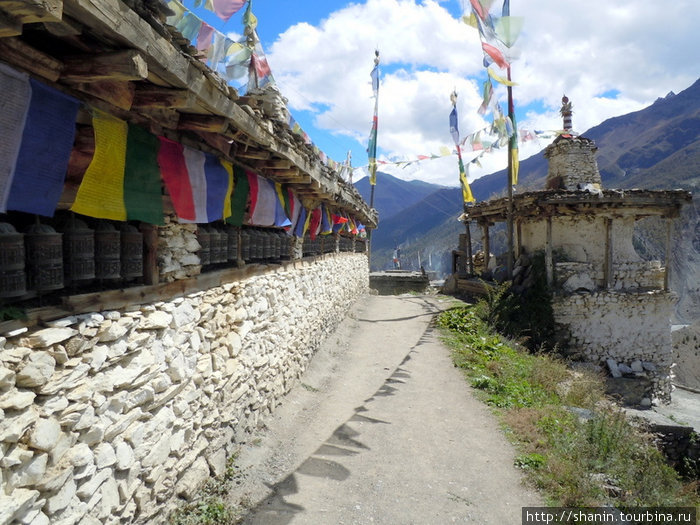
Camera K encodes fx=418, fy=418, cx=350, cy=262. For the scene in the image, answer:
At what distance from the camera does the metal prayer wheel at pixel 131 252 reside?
3297mm

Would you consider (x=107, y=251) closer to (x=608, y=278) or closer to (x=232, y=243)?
(x=232, y=243)

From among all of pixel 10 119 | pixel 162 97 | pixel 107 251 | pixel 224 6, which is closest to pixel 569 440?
pixel 107 251

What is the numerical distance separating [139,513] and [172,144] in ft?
9.76

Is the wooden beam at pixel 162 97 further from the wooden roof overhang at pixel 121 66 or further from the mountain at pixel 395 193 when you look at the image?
the mountain at pixel 395 193

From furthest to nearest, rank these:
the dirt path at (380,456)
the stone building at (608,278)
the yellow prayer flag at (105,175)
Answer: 1. the stone building at (608,278)
2. the dirt path at (380,456)
3. the yellow prayer flag at (105,175)

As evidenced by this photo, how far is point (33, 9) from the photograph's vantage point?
1768 millimetres

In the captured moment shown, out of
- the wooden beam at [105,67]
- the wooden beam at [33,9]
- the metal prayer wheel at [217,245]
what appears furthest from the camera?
the metal prayer wheel at [217,245]

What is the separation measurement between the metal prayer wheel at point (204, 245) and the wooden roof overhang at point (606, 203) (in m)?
11.0

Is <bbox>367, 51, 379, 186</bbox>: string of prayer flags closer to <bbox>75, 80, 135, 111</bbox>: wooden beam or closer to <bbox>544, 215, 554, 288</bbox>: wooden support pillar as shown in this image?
<bbox>544, 215, 554, 288</bbox>: wooden support pillar

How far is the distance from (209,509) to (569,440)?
4.52 m

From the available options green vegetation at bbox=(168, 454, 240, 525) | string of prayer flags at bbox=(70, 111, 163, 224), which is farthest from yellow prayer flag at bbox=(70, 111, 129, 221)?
green vegetation at bbox=(168, 454, 240, 525)

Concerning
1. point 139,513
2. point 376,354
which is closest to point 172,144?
point 139,513

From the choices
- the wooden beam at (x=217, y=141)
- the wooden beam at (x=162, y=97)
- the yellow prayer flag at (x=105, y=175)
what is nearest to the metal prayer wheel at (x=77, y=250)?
the yellow prayer flag at (x=105, y=175)

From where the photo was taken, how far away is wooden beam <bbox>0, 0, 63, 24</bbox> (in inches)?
67.8
